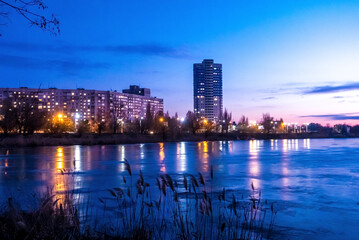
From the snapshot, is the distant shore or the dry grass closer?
the dry grass

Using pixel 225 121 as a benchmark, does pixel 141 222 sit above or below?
below

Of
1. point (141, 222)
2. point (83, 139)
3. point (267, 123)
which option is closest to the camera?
point (141, 222)

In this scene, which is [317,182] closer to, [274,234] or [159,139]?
[274,234]

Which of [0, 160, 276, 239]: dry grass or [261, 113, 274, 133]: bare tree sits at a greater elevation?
[261, 113, 274, 133]: bare tree

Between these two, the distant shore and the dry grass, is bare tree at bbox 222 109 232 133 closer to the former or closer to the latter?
the distant shore

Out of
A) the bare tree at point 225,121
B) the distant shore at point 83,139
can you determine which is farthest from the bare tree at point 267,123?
the distant shore at point 83,139

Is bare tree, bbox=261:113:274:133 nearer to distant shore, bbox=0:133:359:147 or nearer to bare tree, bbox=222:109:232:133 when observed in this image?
bare tree, bbox=222:109:232:133

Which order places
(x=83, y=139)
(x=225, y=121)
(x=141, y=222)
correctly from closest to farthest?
(x=141, y=222) < (x=83, y=139) < (x=225, y=121)

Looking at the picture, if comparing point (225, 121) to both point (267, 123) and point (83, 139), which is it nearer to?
point (267, 123)

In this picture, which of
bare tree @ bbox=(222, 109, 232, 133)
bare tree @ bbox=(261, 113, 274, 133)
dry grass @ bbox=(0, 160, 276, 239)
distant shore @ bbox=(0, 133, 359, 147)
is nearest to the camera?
dry grass @ bbox=(0, 160, 276, 239)

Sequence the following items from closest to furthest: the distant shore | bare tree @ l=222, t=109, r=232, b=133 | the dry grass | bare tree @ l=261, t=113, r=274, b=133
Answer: the dry grass → the distant shore → bare tree @ l=222, t=109, r=232, b=133 → bare tree @ l=261, t=113, r=274, b=133

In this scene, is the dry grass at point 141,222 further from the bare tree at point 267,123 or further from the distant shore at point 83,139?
the bare tree at point 267,123

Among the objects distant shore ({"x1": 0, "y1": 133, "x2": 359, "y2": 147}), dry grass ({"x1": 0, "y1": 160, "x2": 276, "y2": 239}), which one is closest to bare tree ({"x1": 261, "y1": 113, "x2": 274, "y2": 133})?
distant shore ({"x1": 0, "y1": 133, "x2": 359, "y2": 147})

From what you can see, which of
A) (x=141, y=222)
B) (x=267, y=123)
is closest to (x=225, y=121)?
(x=267, y=123)
